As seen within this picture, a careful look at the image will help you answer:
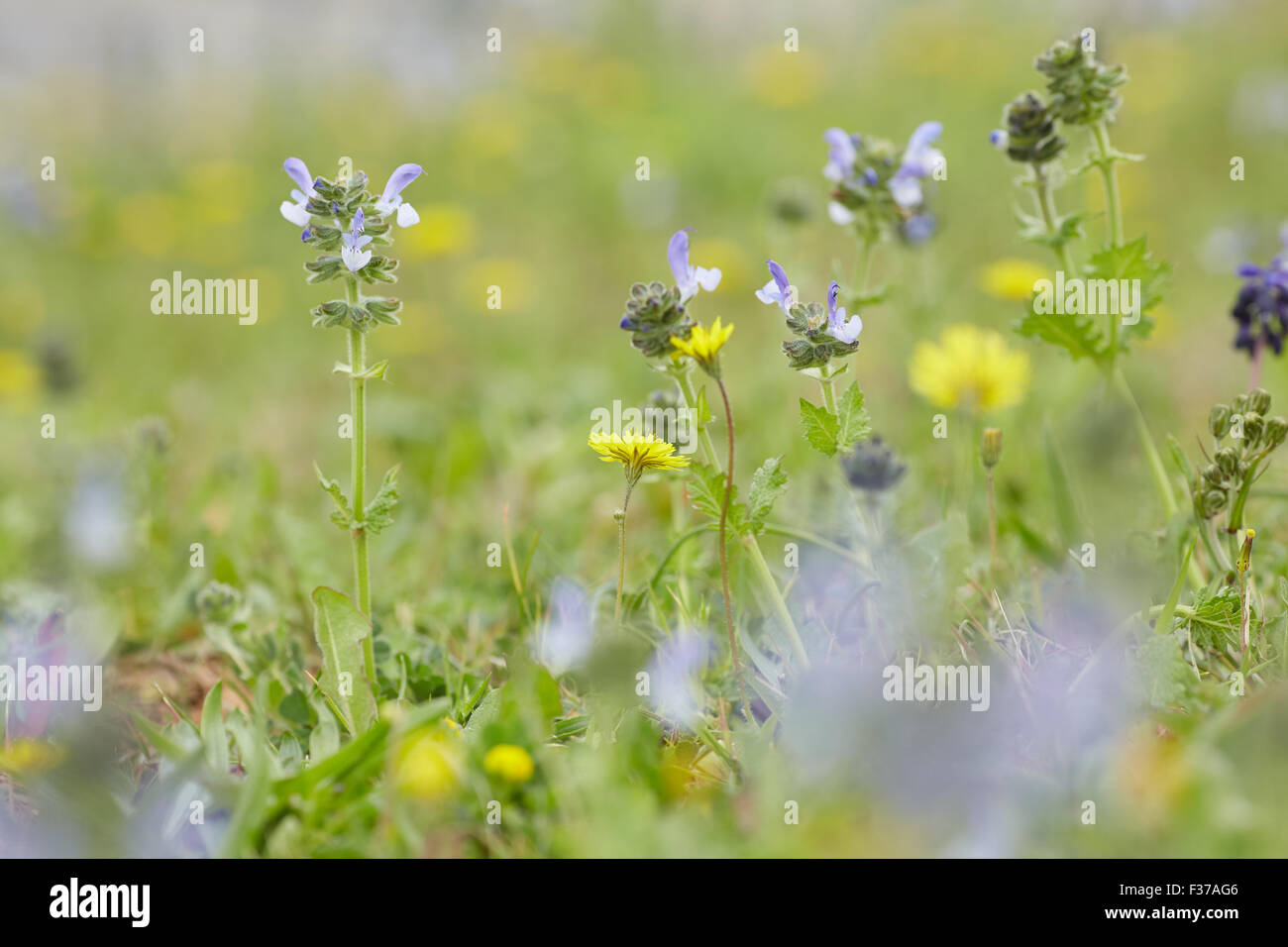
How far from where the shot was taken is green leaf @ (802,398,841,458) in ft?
6.00

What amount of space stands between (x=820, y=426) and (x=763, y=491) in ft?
0.50

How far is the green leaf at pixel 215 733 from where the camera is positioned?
171 cm

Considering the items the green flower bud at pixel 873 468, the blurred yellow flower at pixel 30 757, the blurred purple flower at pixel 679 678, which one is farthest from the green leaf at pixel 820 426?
the blurred yellow flower at pixel 30 757

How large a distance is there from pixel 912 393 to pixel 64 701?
8.27 feet

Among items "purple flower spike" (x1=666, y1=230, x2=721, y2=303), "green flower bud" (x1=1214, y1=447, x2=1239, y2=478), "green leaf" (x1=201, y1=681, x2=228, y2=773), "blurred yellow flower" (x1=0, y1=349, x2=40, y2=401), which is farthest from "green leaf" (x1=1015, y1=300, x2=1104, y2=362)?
"blurred yellow flower" (x1=0, y1=349, x2=40, y2=401)

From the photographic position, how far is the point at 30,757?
1.81 m

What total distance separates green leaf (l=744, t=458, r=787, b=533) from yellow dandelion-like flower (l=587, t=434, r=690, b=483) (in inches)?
4.9

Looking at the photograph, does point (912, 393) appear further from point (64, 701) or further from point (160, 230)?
point (160, 230)

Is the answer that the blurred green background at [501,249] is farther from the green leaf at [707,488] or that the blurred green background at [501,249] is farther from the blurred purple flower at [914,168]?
the green leaf at [707,488]

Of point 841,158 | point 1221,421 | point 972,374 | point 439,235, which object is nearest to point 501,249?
point 439,235

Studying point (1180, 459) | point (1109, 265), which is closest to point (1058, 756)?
point (1180, 459)

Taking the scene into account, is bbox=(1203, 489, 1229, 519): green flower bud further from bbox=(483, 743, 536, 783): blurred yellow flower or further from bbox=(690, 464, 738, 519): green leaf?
bbox=(483, 743, 536, 783): blurred yellow flower

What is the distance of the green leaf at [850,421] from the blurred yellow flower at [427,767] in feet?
2.56

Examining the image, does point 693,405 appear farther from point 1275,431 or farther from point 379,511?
point 1275,431
